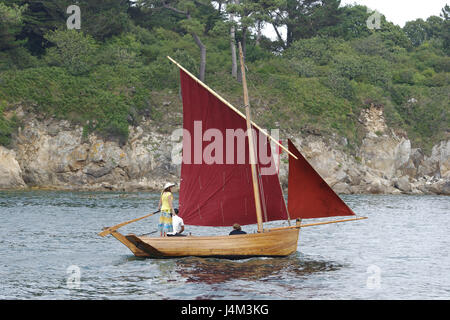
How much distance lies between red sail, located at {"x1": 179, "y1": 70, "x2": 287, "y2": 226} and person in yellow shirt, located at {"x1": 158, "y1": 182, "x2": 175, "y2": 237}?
2.15ft

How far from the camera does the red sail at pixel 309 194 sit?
24750 millimetres

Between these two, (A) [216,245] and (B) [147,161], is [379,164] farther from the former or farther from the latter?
(A) [216,245]

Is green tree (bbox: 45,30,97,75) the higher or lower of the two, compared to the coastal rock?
higher

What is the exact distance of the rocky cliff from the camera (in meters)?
62.0

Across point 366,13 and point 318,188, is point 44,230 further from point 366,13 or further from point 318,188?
point 366,13

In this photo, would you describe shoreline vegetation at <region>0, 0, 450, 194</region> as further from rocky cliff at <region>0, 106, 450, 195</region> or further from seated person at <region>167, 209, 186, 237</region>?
seated person at <region>167, 209, 186, 237</region>

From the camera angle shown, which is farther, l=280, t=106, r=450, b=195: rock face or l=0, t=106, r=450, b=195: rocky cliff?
l=280, t=106, r=450, b=195: rock face

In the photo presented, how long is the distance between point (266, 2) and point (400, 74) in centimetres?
2276

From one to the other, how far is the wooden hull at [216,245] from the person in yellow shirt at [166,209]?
35.3 inches

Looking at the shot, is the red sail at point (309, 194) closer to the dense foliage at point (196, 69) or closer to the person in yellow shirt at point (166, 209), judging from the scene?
the person in yellow shirt at point (166, 209)

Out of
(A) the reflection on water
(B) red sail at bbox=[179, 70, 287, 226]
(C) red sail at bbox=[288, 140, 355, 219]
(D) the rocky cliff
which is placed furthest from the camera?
(D) the rocky cliff

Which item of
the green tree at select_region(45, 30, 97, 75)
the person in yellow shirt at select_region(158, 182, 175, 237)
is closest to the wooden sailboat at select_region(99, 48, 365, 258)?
the person in yellow shirt at select_region(158, 182, 175, 237)

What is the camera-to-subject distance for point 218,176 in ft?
84.9

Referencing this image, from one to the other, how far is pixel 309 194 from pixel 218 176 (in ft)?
11.9
